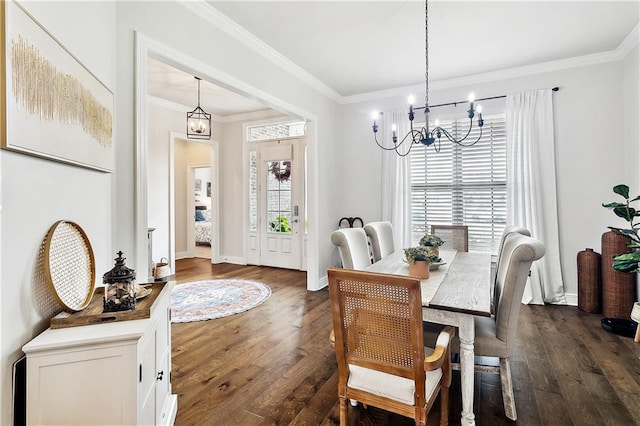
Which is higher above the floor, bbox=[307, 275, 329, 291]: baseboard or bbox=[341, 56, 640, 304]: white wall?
bbox=[341, 56, 640, 304]: white wall

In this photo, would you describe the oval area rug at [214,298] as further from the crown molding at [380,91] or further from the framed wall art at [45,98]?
the crown molding at [380,91]

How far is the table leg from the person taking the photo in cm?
158

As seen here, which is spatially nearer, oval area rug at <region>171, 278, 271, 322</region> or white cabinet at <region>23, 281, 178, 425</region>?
white cabinet at <region>23, 281, 178, 425</region>

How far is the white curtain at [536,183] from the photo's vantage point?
3.78 meters

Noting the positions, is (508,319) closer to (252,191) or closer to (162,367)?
(162,367)

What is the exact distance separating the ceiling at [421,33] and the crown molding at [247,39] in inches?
1.9

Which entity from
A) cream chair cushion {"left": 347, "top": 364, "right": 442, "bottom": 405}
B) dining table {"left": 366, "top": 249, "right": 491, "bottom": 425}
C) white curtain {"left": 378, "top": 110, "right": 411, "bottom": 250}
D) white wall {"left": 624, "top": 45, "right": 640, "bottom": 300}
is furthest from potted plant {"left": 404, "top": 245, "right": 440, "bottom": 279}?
white wall {"left": 624, "top": 45, "right": 640, "bottom": 300}

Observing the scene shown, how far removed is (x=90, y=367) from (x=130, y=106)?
1.62 meters

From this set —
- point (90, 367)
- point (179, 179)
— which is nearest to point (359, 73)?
point (90, 367)

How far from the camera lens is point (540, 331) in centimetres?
301

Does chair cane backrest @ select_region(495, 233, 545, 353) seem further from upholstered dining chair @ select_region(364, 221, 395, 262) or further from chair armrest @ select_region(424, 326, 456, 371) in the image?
upholstered dining chair @ select_region(364, 221, 395, 262)

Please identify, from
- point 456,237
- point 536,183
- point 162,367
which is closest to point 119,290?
point 162,367

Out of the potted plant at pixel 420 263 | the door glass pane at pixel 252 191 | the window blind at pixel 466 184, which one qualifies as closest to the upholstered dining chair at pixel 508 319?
the potted plant at pixel 420 263

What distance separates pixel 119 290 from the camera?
4.64 feet
